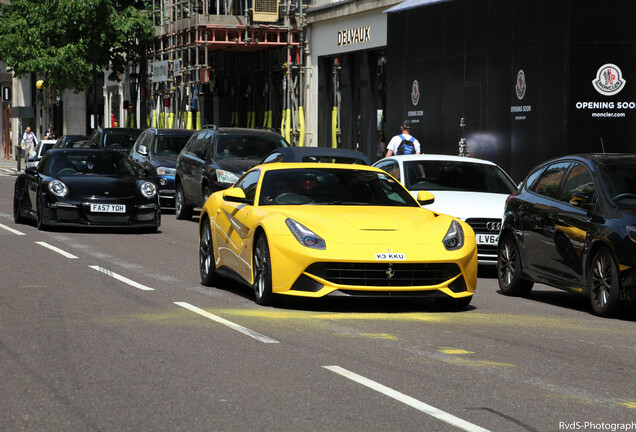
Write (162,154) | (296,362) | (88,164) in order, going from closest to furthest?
(296,362) → (88,164) → (162,154)

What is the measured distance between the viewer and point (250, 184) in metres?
12.2

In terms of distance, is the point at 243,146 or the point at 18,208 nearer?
the point at 18,208

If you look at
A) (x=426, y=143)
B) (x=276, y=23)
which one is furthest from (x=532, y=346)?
(x=276, y=23)

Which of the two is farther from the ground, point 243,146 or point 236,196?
point 243,146

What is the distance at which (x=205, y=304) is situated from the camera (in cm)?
1104

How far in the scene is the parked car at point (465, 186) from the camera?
1461cm

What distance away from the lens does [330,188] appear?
38.8 ft

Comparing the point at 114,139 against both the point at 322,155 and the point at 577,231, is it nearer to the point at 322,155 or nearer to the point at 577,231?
the point at 322,155

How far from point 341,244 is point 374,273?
36 centimetres

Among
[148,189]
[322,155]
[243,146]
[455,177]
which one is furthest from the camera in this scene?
[243,146]

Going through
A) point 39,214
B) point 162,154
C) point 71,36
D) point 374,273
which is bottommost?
point 39,214

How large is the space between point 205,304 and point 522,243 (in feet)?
10.9

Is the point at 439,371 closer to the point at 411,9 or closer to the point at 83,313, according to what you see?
the point at 83,313

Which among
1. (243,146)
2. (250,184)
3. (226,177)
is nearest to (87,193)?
(226,177)
